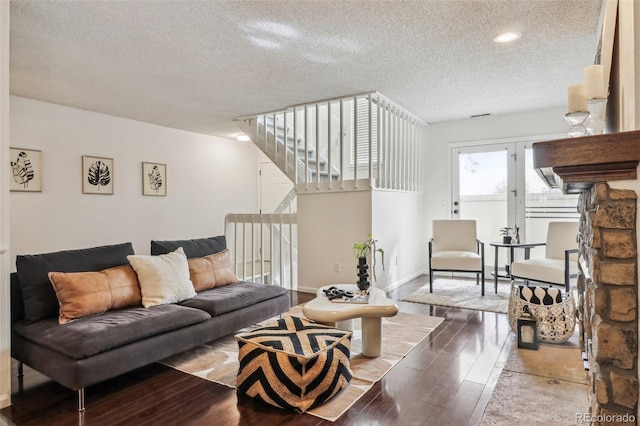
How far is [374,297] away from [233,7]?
232cm

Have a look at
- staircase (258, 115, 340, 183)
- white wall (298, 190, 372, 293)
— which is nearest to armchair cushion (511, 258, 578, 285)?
white wall (298, 190, 372, 293)

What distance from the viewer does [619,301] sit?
1.35m

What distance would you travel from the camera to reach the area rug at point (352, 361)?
7.32 feet

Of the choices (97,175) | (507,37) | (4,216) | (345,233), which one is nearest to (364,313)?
(345,233)

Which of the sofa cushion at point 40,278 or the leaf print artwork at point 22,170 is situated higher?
the leaf print artwork at point 22,170

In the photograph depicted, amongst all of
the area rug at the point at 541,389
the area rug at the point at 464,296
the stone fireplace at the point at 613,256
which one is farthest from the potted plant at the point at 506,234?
the stone fireplace at the point at 613,256

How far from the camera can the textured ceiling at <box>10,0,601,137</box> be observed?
2.57m

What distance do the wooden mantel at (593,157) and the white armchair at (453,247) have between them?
331cm

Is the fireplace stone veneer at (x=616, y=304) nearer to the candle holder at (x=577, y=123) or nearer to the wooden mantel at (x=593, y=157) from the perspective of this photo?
the wooden mantel at (x=593, y=157)

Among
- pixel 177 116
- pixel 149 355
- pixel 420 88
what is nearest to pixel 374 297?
pixel 149 355

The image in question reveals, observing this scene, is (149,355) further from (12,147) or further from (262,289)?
(12,147)

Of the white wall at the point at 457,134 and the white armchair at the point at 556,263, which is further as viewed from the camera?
the white wall at the point at 457,134

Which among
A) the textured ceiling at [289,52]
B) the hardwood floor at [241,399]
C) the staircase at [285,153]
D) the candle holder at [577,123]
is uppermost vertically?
the textured ceiling at [289,52]

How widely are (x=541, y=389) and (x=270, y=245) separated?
3.83m
